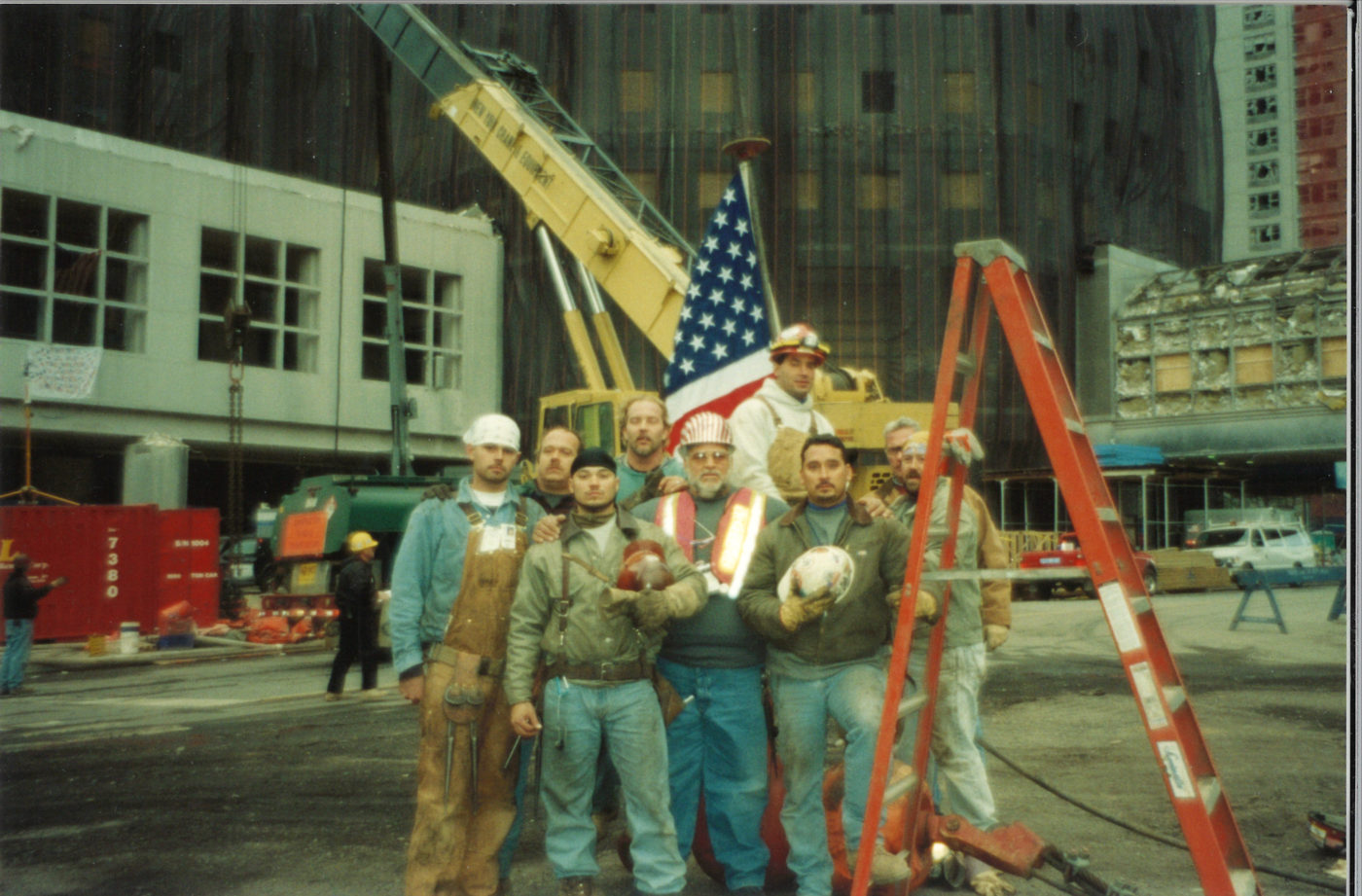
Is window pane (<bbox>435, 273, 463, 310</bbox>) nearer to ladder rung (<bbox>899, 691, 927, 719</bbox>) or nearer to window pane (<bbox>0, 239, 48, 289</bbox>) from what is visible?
window pane (<bbox>0, 239, 48, 289</bbox>)

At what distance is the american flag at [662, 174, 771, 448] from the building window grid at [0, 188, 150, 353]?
3822 millimetres

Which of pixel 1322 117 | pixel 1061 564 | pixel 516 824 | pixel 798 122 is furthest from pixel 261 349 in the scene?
pixel 1061 564

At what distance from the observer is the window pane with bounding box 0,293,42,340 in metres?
6.28

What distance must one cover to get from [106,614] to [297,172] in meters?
8.30

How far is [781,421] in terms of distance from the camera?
17.1ft

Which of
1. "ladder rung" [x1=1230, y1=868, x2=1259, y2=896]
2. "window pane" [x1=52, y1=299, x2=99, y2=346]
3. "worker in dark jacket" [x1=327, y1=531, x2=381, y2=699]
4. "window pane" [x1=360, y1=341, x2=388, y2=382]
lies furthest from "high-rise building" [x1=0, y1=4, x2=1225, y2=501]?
"ladder rung" [x1=1230, y1=868, x2=1259, y2=896]

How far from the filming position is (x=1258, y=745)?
7.45m

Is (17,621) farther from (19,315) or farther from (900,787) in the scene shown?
(900,787)

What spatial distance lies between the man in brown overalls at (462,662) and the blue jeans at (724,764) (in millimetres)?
734

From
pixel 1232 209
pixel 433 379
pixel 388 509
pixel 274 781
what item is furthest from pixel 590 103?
pixel 274 781

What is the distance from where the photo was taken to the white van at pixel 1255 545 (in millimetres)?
15242

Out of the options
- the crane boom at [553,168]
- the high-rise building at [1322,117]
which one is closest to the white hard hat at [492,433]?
the high-rise building at [1322,117]

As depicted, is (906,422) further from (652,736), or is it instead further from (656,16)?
(656,16)

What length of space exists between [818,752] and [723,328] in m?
3.15
